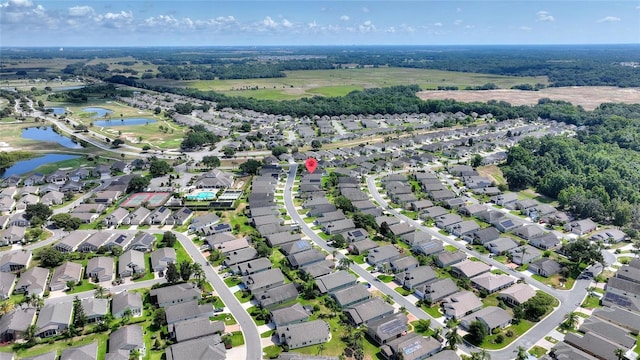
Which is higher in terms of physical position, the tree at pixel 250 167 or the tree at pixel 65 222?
the tree at pixel 250 167

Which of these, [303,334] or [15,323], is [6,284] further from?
[303,334]

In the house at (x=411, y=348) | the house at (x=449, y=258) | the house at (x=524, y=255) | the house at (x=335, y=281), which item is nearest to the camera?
the house at (x=411, y=348)

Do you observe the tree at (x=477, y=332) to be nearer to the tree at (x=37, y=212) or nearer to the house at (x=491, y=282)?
the house at (x=491, y=282)

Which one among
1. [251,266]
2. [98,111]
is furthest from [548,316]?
[98,111]

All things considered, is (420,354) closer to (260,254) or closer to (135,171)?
(260,254)

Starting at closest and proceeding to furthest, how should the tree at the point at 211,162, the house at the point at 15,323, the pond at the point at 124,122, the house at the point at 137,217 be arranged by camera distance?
1. the house at the point at 15,323
2. the house at the point at 137,217
3. the tree at the point at 211,162
4. the pond at the point at 124,122

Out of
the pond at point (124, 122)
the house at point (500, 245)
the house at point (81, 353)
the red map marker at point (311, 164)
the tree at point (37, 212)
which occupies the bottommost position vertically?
the house at point (81, 353)

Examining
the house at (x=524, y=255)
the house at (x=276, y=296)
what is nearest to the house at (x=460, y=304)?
the house at (x=524, y=255)
